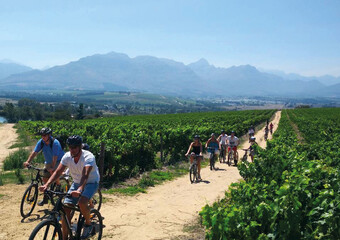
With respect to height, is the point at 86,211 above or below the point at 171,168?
above

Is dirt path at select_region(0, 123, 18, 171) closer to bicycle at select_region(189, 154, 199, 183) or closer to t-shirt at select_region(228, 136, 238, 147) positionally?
bicycle at select_region(189, 154, 199, 183)

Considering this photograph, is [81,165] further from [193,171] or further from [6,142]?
[6,142]

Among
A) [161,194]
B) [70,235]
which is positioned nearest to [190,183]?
[161,194]

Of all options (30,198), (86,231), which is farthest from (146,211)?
(86,231)

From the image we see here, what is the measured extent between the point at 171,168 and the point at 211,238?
10.7 metres

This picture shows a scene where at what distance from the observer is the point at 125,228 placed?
286 inches

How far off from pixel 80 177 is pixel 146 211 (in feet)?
12.1

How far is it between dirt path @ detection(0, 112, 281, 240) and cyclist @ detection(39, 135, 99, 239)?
1.66 metres

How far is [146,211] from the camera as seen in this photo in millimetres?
8633

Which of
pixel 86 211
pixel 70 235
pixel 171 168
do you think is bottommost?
pixel 171 168

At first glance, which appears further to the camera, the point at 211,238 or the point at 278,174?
the point at 278,174

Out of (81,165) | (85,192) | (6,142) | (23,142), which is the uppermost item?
(81,165)

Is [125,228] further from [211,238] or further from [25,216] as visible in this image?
[211,238]

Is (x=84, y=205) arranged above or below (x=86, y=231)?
above
